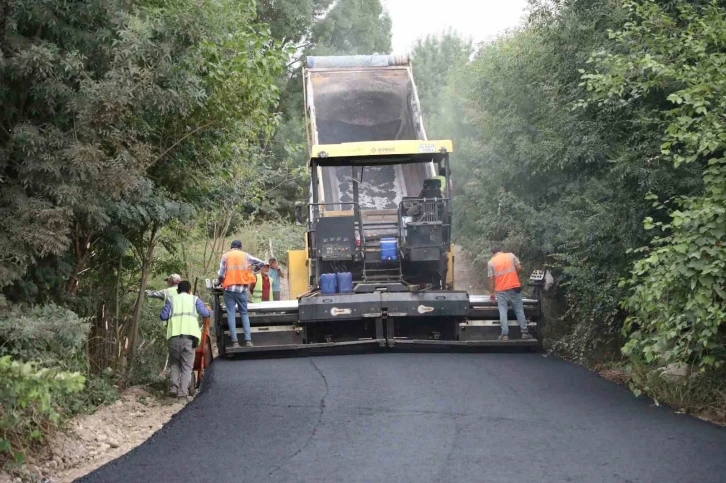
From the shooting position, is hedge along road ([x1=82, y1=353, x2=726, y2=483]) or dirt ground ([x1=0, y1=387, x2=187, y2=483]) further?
dirt ground ([x1=0, y1=387, x2=187, y2=483])

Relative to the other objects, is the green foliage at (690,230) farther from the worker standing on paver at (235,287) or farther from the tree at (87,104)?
the worker standing on paver at (235,287)

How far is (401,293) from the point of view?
1312cm

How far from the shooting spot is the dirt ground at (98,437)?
7.32 metres

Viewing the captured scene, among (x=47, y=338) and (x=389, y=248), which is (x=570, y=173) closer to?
(x=389, y=248)

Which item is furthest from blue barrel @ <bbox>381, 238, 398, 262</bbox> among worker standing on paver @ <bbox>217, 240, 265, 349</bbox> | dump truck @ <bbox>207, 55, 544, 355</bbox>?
worker standing on paver @ <bbox>217, 240, 265, 349</bbox>

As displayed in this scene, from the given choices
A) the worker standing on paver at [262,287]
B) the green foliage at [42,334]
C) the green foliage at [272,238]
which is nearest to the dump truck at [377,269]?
the worker standing on paver at [262,287]

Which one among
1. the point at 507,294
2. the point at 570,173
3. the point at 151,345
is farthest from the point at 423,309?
the point at 151,345

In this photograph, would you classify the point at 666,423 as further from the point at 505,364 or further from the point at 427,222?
the point at 427,222

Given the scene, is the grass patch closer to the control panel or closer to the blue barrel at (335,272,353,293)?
the blue barrel at (335,272,353,293)

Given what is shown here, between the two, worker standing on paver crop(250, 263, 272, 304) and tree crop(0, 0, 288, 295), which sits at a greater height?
tree crop(0, 0, 288, 295)

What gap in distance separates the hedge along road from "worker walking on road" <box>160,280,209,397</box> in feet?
0.97

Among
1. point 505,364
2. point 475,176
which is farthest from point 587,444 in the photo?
point 475,176

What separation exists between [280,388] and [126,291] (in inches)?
108

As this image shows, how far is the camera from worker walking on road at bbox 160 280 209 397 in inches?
423
